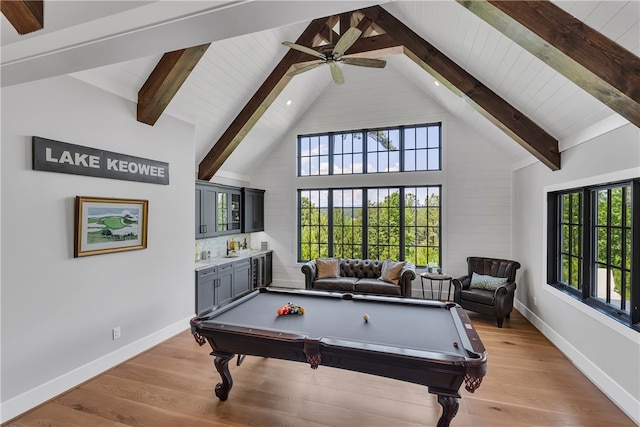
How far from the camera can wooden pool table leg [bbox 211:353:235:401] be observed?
269cm

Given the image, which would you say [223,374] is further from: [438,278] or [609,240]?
[609,240]

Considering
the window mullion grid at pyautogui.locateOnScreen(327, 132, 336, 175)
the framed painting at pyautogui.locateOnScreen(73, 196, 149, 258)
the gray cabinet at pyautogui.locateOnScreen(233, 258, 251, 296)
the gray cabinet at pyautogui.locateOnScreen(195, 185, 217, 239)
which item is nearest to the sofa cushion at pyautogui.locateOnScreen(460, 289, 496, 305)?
the window mullion grid at pyautogui.locateOnScreen(327, 132, 336, 175)

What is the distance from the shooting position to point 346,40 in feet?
9.65

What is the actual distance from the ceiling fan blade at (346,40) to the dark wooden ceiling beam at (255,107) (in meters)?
1.50

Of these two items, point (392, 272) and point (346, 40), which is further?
point (392, 272)

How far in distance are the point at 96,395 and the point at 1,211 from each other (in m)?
1.87

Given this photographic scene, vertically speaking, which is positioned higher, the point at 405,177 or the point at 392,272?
the point at 405,177

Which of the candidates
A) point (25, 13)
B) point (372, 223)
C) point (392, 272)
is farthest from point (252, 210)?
point (25, 13)

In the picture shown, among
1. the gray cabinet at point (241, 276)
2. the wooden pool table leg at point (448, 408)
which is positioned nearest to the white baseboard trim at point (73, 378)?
the gray cabinet at point (241, 276)

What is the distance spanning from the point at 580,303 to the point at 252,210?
221 inches

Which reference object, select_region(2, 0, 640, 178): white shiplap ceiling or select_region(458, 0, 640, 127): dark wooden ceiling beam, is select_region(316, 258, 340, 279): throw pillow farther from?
select_region(458, 0, 640, 127): dark wooden ceiling beam

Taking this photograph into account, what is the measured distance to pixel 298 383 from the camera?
120 inches

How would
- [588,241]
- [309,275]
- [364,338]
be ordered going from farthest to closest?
[309,275] < [588,241] < [364,338]

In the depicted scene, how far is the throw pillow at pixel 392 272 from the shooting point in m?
5.29
